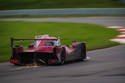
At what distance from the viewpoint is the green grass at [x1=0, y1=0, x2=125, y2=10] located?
39.5 meters

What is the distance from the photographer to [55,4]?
40.7 meters

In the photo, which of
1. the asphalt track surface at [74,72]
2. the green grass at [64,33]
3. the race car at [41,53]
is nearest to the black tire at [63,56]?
the race car at [41,53]

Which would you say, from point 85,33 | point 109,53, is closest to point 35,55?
point 109,53

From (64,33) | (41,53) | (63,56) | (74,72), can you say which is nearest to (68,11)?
(64,33)

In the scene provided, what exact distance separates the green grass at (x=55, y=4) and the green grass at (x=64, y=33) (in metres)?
12.8

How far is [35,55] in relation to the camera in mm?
12547

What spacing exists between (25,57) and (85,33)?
9589 mm

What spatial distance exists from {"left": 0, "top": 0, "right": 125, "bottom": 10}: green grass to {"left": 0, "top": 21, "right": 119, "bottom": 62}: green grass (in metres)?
12.8

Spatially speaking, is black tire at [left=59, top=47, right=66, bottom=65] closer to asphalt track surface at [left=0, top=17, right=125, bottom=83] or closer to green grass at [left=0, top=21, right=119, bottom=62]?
asphalt track surface at [left=0, top=17, right=125, bottom=83]

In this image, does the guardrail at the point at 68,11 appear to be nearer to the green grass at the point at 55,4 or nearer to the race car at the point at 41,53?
the green grass at the point at 55,4

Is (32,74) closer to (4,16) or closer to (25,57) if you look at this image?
(25,57)

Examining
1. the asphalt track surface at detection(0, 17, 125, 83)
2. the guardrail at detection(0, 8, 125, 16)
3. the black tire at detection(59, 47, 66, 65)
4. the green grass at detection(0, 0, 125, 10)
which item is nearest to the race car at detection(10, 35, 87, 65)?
the black tire at detection(59, 47, 66, 65)

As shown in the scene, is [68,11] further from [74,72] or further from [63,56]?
[74,72]

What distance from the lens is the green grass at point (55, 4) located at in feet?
129
